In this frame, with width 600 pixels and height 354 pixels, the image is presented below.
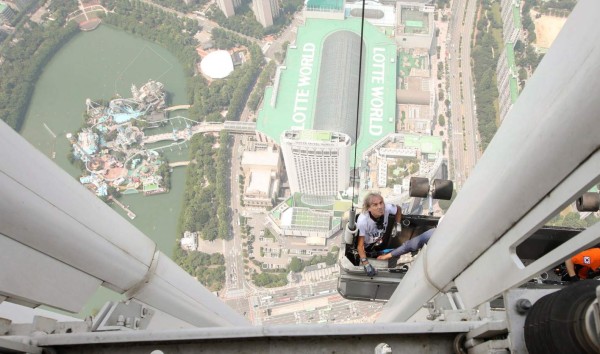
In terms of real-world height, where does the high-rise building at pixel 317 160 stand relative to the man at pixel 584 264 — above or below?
above

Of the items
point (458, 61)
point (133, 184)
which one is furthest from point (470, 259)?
point (458, 61)

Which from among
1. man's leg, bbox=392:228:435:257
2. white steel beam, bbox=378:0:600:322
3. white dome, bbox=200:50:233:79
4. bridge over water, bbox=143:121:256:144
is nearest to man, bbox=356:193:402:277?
man's leg, bbox=392:228:435:257

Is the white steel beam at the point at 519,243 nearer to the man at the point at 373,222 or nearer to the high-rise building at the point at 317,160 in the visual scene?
the man at the point at 373,222

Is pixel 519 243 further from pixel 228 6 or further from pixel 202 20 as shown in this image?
pixel 202 20

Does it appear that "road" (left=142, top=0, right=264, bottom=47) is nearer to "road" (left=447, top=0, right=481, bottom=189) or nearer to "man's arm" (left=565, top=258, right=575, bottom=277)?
"road" (left=447, top=0, right=481, bottom=189)

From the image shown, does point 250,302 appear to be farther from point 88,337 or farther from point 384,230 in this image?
point 88,337

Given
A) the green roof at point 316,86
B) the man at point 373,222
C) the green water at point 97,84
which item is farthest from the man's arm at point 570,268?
the green water at point 97,84

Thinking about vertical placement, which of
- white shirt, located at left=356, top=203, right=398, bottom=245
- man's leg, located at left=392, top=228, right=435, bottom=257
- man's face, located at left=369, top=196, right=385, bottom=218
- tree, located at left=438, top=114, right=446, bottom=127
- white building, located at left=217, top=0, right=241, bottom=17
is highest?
white building, located at left=217, top=0, right=241, bottom=17
